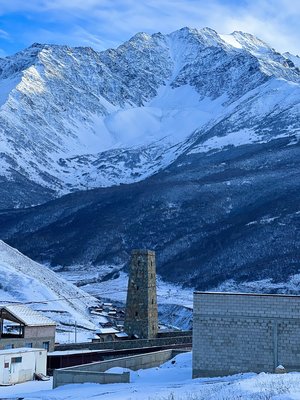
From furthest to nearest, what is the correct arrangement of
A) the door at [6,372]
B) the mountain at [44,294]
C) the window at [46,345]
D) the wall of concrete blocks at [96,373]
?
the mountain at [44,294] < the window at [46,345] < the door at [6,372] < the wall of concrete blocks at [96,373]

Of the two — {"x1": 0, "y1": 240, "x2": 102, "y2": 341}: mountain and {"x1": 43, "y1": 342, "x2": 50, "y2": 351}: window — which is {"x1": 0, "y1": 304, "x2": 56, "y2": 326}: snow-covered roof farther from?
{"x1": 0, "y1": 240, "x2": 102, "y2": 341}: mountain

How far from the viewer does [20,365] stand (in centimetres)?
4019

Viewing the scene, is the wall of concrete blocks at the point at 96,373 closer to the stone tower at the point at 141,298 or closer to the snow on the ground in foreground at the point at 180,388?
the snow on the ground in foreground at the point at 180,388

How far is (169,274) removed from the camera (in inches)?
6014

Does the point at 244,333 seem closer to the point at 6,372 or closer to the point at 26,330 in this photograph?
the point at 6,372

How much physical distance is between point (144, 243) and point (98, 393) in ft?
505

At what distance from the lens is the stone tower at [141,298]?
52219 mm

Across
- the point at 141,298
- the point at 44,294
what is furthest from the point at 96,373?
the point at 44,294

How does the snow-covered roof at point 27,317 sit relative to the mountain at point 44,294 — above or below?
below

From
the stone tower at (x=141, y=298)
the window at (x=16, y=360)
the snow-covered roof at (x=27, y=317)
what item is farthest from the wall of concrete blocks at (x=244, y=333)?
the stone tower at (x=141, y=298)

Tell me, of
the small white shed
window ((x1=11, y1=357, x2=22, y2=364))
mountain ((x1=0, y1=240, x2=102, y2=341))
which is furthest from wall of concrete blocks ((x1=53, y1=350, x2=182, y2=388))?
mountain ((x1=0, y1=240, x2=102, y2=341))

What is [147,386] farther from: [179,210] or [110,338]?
[179,210]

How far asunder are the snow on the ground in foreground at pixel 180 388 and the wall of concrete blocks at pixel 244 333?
96 centimetres

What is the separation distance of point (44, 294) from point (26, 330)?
115ft
